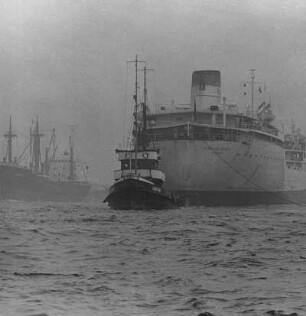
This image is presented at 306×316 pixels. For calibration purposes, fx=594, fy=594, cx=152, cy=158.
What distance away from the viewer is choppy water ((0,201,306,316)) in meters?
9.12

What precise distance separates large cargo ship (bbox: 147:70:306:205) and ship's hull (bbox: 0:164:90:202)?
39.4 m

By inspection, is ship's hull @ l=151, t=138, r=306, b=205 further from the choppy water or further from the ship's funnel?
the choppy water

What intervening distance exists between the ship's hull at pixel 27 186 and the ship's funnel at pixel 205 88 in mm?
39066

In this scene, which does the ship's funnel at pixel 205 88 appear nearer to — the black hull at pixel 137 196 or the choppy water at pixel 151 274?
the black hull at pixel 137 196

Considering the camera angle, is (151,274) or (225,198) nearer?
(151,274)

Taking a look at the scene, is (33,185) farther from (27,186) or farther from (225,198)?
(225,198)

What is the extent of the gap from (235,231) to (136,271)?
36.9ft

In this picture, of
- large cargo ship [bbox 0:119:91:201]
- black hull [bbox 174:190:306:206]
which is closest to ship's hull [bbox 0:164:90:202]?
large cargo ship [bbox 0:119:91:201]

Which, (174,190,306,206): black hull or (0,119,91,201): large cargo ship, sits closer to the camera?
(174,190,306,206): black hull

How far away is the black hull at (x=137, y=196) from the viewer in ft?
127

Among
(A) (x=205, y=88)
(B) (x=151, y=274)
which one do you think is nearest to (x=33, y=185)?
(A) (x=205, y=88)

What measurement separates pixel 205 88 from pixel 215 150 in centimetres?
1319

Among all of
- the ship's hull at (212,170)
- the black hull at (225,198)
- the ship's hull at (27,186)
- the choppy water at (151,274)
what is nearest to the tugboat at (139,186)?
the black hull at (225,198)

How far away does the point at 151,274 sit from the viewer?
1211cm
